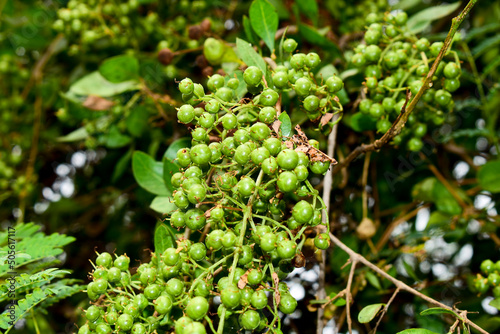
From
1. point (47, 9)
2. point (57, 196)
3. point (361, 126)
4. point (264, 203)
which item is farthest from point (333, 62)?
point (57, 196)

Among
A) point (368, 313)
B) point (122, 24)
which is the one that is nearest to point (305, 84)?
point (368, 313)

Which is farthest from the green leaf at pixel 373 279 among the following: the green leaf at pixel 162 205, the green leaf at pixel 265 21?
the green leaf at pixel 265 21

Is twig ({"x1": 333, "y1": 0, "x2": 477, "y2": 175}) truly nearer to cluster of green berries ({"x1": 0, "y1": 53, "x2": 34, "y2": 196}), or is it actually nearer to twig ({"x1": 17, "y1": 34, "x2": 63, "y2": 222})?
twig ({"x1": 17, "y1": 34, "x2": 63, "y2": 222})

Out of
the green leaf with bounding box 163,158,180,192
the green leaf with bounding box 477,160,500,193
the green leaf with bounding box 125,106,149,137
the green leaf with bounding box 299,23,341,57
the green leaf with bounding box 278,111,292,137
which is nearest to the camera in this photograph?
the green leaf with bounding box 278,111,292,137

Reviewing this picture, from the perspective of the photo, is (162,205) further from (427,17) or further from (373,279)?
(427,17)

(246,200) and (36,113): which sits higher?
(246,200)

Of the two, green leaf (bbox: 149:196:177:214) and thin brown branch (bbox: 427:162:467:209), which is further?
thin brown branch (bbox: 427:162:467:209)

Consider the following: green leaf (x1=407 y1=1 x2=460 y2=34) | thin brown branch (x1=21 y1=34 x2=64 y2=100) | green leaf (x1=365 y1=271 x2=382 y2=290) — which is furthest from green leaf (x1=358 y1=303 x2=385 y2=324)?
thin brown branch (x1=21 y1=34 x2=64 y2=100)
